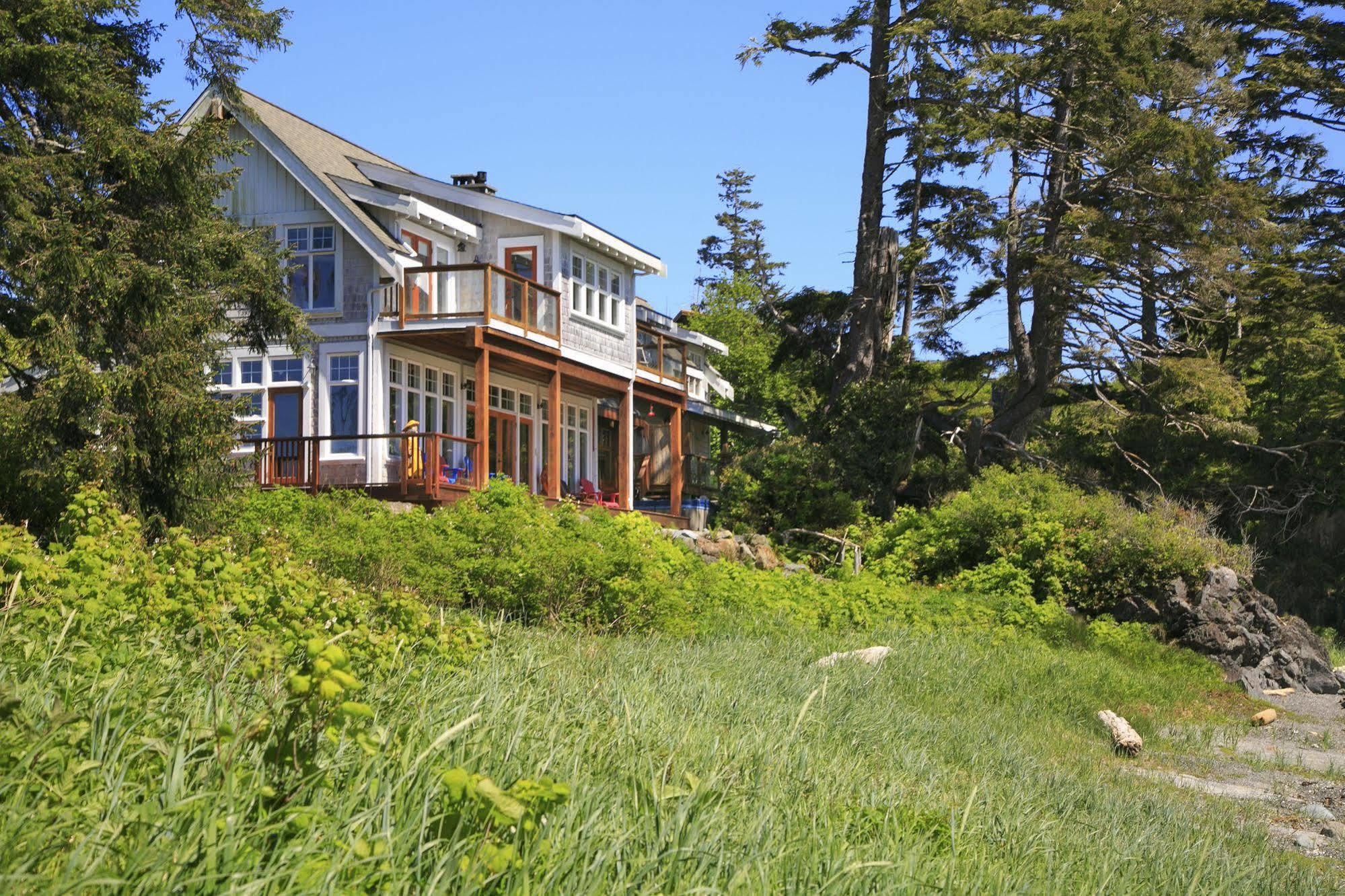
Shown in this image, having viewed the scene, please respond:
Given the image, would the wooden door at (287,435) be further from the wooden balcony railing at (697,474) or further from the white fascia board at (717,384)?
the white fascia board at (717,384)

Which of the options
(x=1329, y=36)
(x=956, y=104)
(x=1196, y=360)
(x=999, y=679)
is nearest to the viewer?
(x=999, y=679)

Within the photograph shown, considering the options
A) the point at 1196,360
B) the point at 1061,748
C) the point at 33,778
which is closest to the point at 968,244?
the point at 1196,360

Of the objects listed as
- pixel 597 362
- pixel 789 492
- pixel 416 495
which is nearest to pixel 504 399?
pixel 597 362

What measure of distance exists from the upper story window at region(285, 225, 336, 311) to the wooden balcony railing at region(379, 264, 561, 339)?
129cm

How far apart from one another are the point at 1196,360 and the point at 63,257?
20026 mm

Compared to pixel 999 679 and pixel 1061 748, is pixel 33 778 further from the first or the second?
pixel 999 679

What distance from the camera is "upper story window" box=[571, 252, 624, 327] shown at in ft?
93.2

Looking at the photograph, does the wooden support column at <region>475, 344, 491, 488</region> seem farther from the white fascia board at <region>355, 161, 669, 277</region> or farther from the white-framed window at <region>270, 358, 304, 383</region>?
the white fascia board at <region>355, 161, 669, 277</region>

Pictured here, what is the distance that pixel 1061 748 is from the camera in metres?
11.5

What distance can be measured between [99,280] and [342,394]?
35.0 ft

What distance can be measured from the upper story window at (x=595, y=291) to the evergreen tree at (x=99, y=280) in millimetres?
13149

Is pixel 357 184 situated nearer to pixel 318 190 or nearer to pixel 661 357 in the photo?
pixel 318 190

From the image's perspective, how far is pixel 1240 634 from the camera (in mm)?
20172

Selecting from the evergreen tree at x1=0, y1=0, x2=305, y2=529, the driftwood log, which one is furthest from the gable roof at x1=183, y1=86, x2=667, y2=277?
the driftwood log
